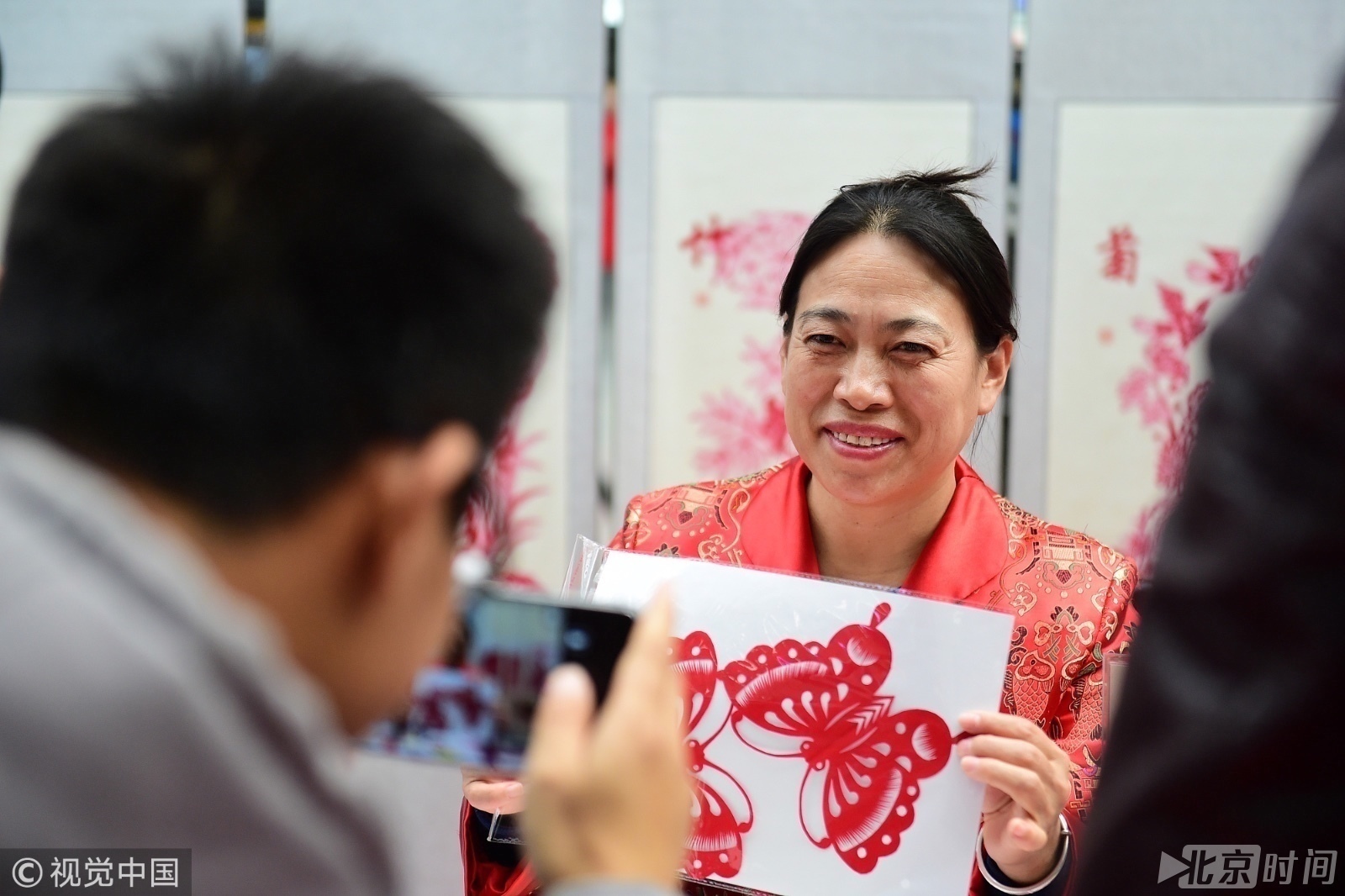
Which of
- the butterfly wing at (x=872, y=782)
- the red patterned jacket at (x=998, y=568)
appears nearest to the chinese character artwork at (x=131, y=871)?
the butterfly wing at (x=872, y=782)

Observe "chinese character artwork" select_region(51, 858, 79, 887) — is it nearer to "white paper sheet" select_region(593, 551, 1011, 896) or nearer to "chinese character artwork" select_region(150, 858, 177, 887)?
"chinese character artwork" select_region(150, 858, 177, 887)

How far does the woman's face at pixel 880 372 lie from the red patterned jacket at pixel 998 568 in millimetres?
106

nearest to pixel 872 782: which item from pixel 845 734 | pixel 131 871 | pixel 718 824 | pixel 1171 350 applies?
pixel 845 734

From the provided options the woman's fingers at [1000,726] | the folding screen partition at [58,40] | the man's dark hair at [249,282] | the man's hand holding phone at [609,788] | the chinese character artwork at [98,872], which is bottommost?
the woman's fingers at [1000,726]

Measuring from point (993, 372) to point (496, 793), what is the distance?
846 millimetres

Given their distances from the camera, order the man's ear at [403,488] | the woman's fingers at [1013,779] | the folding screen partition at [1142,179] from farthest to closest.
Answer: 1. the folding screen partition at [1142,179]
2. the woman's fingers at [1013,779]
3. the man's ear at [403,488]

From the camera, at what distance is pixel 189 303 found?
1.51 ft

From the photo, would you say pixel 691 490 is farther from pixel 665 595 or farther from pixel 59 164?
pixel 59 164

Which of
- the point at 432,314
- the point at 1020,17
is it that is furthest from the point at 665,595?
the point at 1020,17

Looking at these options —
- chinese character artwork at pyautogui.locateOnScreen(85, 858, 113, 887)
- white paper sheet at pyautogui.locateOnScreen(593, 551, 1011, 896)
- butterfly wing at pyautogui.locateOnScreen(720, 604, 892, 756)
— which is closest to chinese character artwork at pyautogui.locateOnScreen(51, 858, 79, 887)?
chinese character artwork at pyautogui.locateOnScreen(85, 858, 113, 887)

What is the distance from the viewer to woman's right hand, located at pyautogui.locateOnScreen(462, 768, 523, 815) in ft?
4.01

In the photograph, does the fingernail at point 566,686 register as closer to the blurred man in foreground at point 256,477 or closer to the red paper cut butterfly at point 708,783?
the blurred man in foreground at point 256,477

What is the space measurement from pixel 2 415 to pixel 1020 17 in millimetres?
2237

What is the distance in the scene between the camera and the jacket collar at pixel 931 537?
144cm
